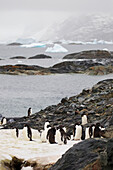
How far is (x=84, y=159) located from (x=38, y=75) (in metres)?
31.7

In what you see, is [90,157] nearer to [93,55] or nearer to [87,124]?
[87,124]

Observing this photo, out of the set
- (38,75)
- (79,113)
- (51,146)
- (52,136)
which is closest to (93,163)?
(51,146)

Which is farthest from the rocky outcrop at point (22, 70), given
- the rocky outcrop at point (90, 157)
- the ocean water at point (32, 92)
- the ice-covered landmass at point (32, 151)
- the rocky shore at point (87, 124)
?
the rocky outcrop at point (90, 157)

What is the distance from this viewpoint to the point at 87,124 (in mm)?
11797

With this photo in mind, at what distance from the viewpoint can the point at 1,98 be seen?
22109 millimetres

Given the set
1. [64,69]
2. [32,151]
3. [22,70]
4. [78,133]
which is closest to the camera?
[32,151]

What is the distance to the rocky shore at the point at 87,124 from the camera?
4.94 m

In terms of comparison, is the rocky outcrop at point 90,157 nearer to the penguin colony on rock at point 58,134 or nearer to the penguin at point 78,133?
the penguin colony on rock at point 58,134

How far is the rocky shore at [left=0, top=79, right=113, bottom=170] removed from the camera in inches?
195

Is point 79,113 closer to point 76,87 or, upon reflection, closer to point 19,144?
point 19,144

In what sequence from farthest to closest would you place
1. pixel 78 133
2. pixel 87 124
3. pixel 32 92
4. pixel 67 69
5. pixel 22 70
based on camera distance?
pixel 67 69, pixel 22 70, pixel 32 92, pixel 87 124, pixel 78 133

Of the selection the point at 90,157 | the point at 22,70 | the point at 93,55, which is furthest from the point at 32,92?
the point at 93,55

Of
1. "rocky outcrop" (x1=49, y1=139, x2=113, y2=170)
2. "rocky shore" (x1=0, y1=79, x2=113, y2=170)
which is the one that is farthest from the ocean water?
"rocky outcrop" (x1=49, y1=139, x2=113, y2=170)

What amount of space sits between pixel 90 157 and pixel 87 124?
21.9ft
